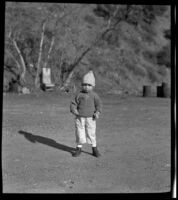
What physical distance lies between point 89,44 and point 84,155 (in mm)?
13835

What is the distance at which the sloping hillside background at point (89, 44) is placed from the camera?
17391 mm

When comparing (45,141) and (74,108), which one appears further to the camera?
(45,141)

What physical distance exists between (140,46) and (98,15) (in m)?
3.20

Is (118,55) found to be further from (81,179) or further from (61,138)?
(81,179)

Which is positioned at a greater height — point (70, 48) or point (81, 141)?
point (70, 48)

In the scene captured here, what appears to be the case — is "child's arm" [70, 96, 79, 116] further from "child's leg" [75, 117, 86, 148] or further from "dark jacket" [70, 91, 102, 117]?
"child's leg" [75, 117, 86, 148]

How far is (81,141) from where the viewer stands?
608 centimetres

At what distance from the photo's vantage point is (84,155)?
621cm

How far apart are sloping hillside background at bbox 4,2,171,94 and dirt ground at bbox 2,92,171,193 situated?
380 centimetres

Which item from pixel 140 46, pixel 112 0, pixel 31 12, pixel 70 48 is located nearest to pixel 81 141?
pixel 112 0

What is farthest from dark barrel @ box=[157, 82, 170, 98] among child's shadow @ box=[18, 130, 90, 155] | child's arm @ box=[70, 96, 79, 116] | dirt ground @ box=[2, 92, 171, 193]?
child's arm @ box=[70, 96, 79, 116]

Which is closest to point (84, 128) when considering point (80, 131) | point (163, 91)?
point (80, 131)

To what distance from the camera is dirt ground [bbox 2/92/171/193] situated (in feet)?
15.3

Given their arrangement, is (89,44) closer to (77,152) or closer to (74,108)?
(74,108)
